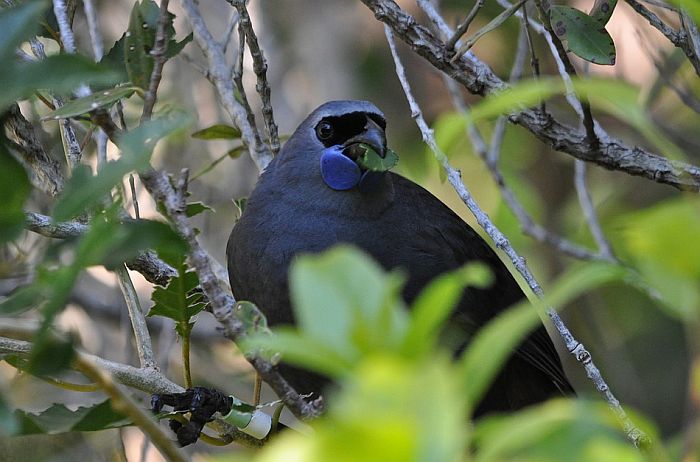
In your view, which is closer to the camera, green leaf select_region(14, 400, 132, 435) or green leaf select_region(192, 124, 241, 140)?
green leaf select_region(14, 400, 132, 435)

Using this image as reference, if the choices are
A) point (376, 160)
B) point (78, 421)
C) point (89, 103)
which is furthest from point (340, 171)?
point (78, 421)

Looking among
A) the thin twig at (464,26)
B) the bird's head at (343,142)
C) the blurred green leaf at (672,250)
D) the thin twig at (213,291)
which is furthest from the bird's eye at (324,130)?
the blurred green leaf at (672,250)

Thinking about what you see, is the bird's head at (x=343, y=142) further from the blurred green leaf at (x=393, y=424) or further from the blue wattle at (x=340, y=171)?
the blurred green leaf at (x=393, y=424)

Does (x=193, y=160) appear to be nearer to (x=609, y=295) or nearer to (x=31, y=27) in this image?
(x=609, y=295)

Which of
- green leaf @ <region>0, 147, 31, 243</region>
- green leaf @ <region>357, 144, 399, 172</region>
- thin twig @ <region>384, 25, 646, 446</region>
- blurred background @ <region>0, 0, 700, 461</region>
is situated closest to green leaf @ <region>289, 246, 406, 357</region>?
green leaf @ <region>0, 147, 31, 243</region>

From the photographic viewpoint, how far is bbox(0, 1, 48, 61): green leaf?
3.59 ft

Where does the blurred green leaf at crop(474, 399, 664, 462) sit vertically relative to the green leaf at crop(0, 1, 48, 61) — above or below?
below

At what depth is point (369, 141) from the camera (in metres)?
2.76

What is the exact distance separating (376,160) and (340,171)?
0.70ft

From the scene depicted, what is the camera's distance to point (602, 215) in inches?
198

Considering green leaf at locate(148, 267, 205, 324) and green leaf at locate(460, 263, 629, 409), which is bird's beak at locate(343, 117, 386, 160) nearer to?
green leaf at locate(148, 267, 205, 324)

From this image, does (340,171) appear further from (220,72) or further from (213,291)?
(213,291)

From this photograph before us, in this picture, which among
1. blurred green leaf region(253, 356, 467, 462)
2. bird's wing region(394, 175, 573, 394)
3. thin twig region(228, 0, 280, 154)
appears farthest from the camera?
bird's wing region(394, 175, 573, 394)

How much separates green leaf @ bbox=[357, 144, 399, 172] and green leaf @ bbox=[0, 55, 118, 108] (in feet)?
4.84
